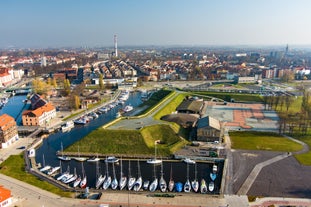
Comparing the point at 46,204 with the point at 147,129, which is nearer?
the point at 46,204

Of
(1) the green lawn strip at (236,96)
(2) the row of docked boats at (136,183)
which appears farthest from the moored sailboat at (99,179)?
(1) the green lawn strip at (236,96)

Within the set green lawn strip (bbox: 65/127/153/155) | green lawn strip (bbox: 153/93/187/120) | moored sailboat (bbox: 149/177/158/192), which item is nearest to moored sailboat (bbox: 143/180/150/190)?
moored sailboat (bbox: 149/177/158/192)

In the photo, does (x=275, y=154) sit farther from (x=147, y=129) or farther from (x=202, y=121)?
(x=147, y=129)

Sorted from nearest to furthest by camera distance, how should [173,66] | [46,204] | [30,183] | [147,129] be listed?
[46,204] < [30,183] < [147,129] < [173,66]

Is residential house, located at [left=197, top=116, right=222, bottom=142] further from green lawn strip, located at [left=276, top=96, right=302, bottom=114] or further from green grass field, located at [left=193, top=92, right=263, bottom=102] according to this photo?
green grass field, located at [left=193, top=92, right=263, bottom=102]

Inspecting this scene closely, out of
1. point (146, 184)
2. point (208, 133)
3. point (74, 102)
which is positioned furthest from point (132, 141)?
point (74, 102)

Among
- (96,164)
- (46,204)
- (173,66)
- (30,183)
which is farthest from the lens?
(173,66)

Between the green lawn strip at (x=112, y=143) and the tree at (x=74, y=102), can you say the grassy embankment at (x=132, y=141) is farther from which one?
the tree at (x=74, y=102)

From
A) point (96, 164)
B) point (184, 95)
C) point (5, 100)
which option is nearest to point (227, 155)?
point (96, 164)
